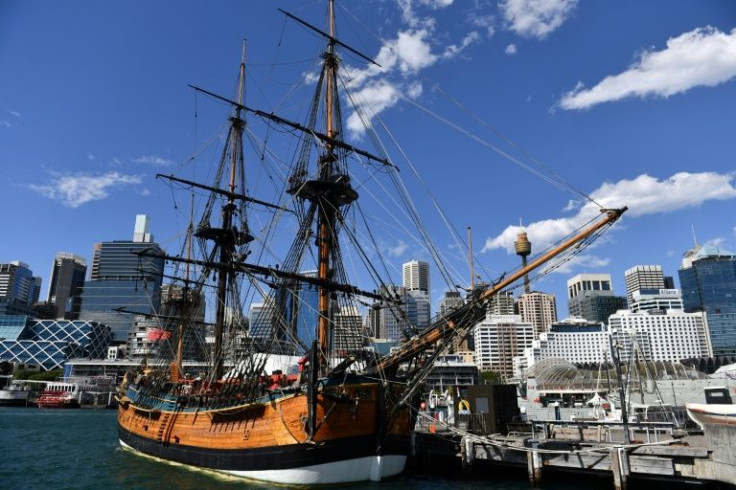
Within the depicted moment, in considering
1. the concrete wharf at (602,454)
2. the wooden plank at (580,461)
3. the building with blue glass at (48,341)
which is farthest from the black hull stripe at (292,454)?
the building with blue glass at (48,341)

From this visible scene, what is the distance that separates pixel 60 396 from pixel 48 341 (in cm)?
8288

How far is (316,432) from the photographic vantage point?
20.9m

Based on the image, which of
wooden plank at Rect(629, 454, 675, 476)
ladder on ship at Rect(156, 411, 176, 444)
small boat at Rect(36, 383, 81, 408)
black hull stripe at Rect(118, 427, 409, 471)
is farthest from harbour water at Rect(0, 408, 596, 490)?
small boat at Rect(36, 383, 81, 408)

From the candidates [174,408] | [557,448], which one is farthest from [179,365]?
[557,448]

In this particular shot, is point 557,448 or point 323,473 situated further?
point 557,448

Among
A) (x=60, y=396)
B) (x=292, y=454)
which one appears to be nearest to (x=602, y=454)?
(x=292, y=454)

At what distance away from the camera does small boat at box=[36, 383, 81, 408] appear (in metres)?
103

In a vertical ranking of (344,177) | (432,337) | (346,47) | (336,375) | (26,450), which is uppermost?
(346,47)

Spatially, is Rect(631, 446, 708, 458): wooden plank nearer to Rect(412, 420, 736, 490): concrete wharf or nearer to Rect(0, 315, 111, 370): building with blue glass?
Rect(412, 420, 736, 490): concrete wharf

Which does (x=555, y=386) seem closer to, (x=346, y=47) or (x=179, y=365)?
(x=179, y=365)

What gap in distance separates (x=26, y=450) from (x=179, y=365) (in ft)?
42.2

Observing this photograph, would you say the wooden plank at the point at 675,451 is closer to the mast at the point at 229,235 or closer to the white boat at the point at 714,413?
the white boat at the point at 714,413

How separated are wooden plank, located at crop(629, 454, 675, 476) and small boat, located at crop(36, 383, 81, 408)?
11288 cm

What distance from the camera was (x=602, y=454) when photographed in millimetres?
20609
